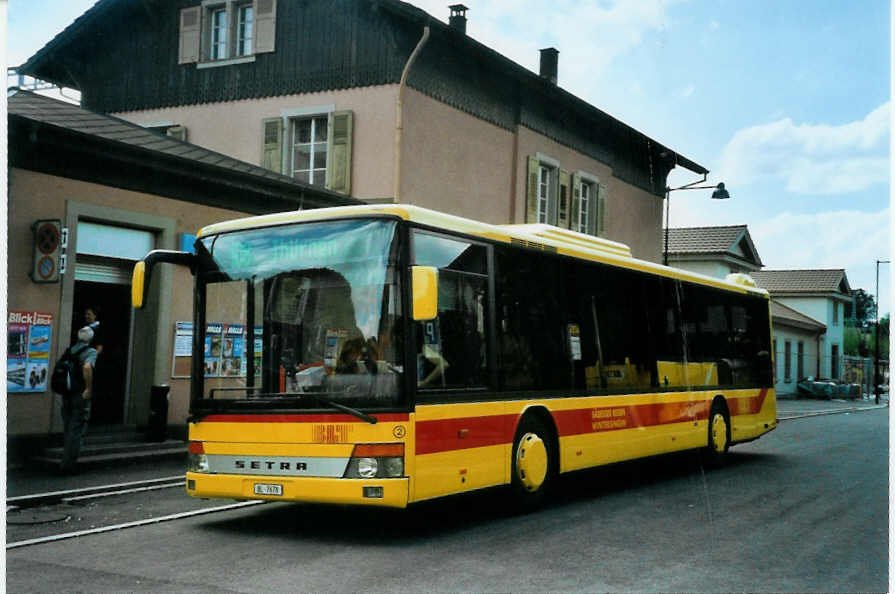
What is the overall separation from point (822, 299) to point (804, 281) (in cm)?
153

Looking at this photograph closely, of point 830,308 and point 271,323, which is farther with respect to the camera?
point 830,308

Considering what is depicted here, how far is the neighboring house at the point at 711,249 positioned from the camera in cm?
4803

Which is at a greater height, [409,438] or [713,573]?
[409,438]

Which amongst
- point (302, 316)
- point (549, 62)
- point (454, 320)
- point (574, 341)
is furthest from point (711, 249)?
point (302, 316)

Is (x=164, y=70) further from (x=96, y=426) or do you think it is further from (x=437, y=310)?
(x=437, y=310)

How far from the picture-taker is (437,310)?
8.61m

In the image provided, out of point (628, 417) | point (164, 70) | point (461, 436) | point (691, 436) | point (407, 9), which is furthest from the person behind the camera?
point (164, 70)

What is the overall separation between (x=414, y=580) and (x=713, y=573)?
6.57 feet

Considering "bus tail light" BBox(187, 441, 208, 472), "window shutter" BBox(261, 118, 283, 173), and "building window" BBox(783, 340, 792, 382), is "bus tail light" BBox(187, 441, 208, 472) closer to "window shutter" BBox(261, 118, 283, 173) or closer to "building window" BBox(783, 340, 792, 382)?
"window shutter" BBox(261, 118, 283, 173)

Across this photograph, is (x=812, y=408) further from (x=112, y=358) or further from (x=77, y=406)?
(x=77, y=406)

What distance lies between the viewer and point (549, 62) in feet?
99.1

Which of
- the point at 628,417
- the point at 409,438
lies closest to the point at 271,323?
the point at 409,438

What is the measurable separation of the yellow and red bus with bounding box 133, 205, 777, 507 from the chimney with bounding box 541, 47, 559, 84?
1995 centimetres

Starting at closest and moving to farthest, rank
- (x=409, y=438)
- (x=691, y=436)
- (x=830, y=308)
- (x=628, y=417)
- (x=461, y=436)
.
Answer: (x=409, y=438) < (x=461, y=436) < (x=628, y=417) < (x=691, y=436) < (x=830, y=308)
